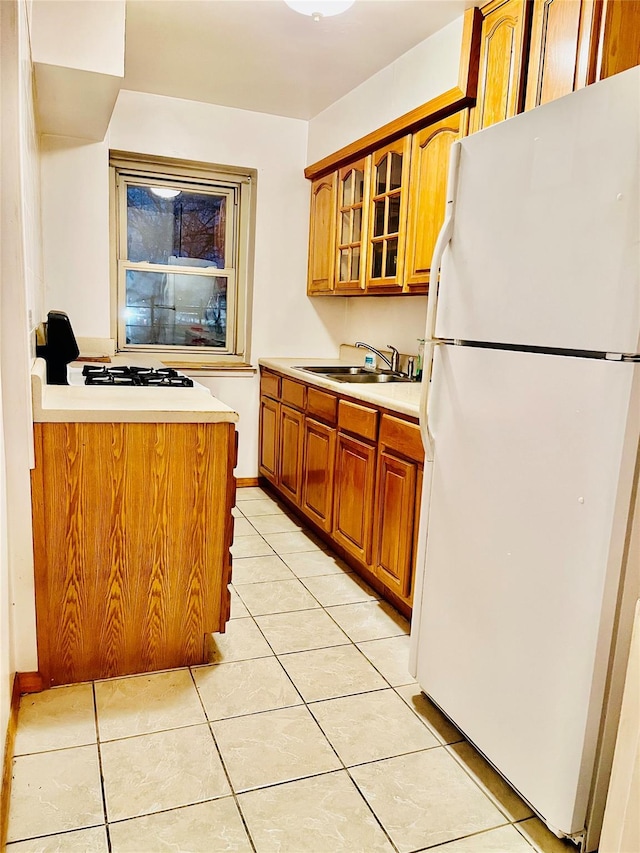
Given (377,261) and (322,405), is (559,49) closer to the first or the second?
(377,261)

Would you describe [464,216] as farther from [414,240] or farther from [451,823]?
[451,823]

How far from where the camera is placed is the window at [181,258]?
4.04 metres

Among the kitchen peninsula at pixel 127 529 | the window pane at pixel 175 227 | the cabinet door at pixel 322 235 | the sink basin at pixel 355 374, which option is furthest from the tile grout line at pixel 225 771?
the window pane at pixel 175 227

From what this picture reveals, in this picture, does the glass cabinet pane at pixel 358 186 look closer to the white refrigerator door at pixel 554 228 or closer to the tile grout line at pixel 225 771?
the white refrigerator door at pixel 554 228

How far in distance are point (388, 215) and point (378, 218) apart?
0.14 m

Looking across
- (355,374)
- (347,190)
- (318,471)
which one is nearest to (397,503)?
(318,471)

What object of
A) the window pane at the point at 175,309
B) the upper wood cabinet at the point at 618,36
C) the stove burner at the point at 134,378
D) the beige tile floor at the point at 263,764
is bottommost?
the beige tile floor at the point at 263,764

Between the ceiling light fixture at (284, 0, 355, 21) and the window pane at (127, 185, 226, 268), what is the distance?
1939 mm

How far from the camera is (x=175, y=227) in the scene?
4.17m

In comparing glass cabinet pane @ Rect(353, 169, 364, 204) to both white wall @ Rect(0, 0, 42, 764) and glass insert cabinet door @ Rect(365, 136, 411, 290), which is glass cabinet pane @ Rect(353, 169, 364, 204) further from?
white wall @ Rect(0, 0, 42, 764)

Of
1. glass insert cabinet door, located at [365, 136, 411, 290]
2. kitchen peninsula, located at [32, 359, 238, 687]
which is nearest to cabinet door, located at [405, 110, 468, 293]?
glass insert cabinet door, located at [365, 136, 411, 290]

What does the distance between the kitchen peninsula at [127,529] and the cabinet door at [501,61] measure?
4.99ft

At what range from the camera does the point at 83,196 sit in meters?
3.55

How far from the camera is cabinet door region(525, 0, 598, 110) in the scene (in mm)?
1925
